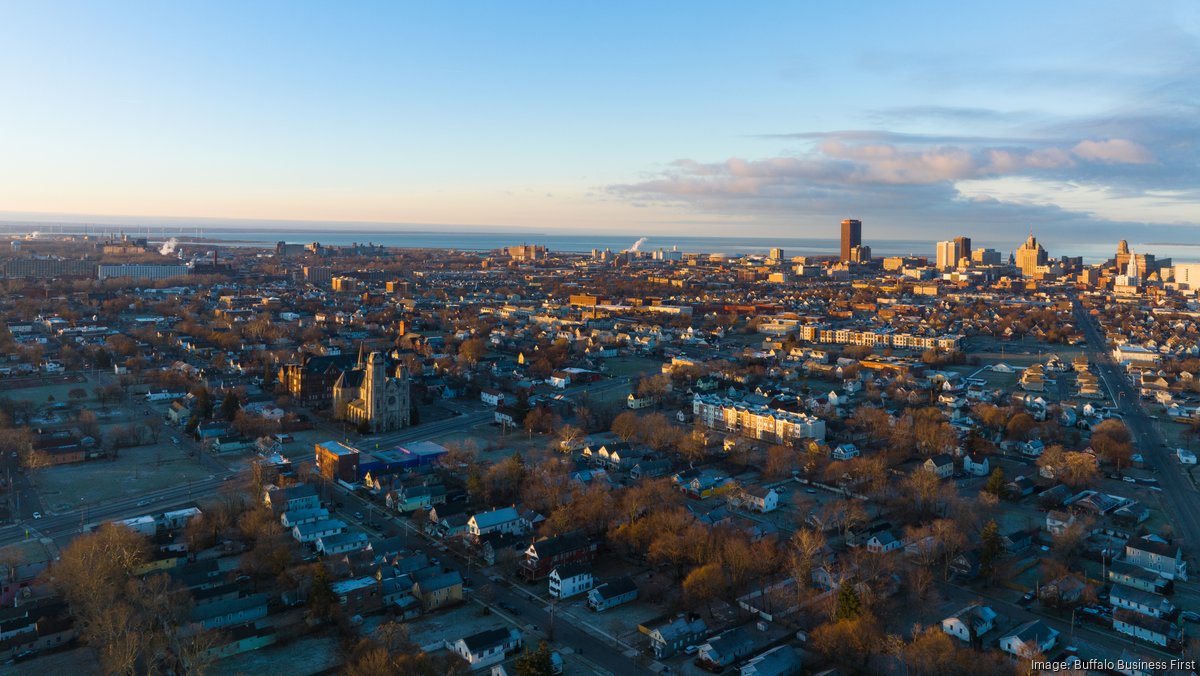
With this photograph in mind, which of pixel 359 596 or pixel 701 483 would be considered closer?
pixel 359 596

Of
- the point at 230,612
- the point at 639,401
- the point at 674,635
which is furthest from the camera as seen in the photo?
the point at 639,401

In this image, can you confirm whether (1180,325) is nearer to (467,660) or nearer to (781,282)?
(781,282)

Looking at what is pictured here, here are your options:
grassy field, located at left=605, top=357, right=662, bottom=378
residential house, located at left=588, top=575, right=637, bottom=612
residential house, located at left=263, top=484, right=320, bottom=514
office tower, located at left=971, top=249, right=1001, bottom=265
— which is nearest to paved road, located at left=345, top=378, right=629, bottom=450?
residential house, located at left=263, top=484, right=320, bottom=514

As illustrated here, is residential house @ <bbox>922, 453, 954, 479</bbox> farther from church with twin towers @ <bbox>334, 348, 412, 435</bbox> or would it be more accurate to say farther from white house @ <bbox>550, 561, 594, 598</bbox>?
church with twin towers @ <bbox>334, 348, 412, 435</bbox>

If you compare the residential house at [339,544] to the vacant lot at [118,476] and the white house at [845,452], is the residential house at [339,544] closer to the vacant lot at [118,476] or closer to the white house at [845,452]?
the vacant lot at [118,476]

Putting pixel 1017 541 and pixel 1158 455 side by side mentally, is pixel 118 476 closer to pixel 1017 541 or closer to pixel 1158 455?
pixel 1017 541

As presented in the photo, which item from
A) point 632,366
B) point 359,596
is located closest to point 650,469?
point 359,596

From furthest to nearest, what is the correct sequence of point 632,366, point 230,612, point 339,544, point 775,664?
point 632,366 → point 339,544 → point 230,612 → point 775,664

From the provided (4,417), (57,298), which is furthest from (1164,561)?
(57,298)
